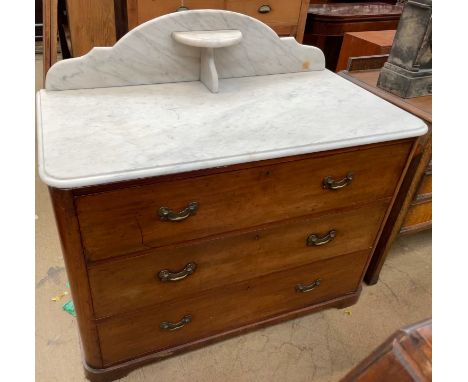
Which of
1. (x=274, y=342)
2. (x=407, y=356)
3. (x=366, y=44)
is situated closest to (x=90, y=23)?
(x=366, y=44)

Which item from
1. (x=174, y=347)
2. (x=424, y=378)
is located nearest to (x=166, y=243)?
(x=174, y=347)

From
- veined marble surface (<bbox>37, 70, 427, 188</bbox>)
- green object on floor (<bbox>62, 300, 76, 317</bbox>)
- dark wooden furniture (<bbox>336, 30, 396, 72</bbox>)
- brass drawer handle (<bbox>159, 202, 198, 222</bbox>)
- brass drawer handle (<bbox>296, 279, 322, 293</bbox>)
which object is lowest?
green object on floor (<bbox>62, 300, 76, 317</bbox>)

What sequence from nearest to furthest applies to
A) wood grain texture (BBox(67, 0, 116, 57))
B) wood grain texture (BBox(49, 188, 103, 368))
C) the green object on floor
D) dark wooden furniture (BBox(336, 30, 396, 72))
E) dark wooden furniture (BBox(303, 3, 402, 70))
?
wood grain texture (BBox(49, 188, 103, 368)), the green object on floor, wood grain texture (BBox(67, 0, 116, 57)), dark wooden furniture (BBox(336, 30, 396, 72)), dark wooden furniture (BBox(303, 3, 402, 70))

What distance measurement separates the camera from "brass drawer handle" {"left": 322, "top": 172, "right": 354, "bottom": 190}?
1.17 meters

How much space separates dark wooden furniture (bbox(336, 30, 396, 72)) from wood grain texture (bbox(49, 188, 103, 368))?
1.79 metres

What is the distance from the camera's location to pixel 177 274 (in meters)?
1.15

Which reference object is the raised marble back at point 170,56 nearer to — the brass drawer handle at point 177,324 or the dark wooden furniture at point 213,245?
the dark wooden furniture at point 213,245

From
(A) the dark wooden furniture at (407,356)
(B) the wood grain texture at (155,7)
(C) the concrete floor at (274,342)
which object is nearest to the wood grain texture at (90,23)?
(B) the wood grain texture at (155,7)

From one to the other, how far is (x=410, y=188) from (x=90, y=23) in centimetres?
164

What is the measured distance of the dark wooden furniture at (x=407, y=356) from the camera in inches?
20.1

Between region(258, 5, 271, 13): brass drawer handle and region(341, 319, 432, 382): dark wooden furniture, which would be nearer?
region(341, 319, 432, 382): dark wooden furniture

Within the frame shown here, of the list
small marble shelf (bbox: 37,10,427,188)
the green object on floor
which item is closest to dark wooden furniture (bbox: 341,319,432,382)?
small marble shelf (bbox: 37,10,427,188)

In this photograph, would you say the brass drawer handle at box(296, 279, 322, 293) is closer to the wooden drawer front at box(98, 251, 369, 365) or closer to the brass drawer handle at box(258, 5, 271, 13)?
the wooden drawer front at box(98, 251, 369, 365)

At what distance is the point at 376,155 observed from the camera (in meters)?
1.20
